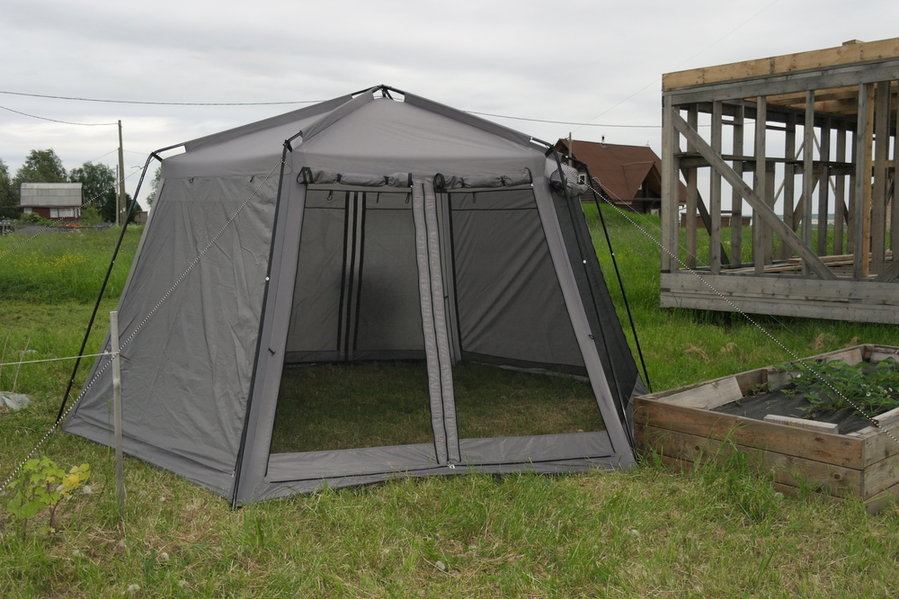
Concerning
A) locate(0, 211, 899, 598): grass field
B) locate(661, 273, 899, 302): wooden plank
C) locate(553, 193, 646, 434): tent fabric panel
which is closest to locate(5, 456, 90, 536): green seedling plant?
locate(0, 211, 899, 598): grass field

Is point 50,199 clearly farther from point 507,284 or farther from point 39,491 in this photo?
point 39,491

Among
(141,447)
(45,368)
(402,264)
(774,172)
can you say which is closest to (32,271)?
(45,368)

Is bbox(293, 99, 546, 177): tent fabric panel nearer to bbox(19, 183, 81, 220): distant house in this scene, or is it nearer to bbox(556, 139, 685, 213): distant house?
bbox(556, 139, 685, 213): distant house

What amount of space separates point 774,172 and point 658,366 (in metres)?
3.09

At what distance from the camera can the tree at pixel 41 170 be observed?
60375mm

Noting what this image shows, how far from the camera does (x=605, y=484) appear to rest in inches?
148

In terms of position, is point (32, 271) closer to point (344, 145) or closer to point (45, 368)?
point (45, 368)

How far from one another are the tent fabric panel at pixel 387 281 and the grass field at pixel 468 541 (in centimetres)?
262

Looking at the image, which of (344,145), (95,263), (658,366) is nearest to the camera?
(344,145)

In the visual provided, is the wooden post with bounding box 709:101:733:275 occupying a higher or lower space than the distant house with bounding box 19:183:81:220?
lower

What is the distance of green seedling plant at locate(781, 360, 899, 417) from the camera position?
411 centimetres

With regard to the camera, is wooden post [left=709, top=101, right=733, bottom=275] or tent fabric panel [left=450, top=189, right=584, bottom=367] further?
wooden post [left=709, top=101, right=733, bottom=275]

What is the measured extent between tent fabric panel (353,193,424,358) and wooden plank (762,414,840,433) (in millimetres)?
3200

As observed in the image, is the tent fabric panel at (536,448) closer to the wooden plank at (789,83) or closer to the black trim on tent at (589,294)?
the black trim on tent at (589,294)
